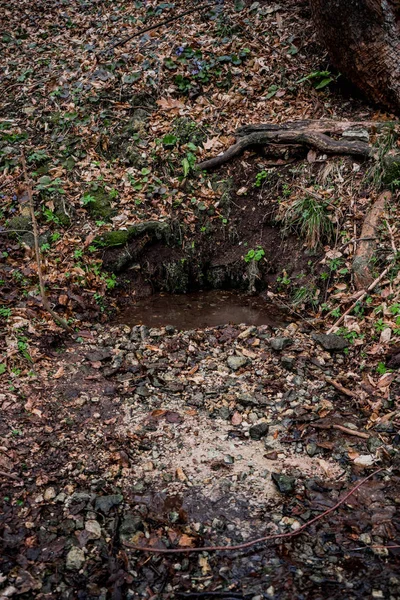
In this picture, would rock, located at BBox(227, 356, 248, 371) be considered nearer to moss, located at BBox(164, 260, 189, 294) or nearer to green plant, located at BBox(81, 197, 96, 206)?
moss, located at BBox(164, 260, 189, 294)

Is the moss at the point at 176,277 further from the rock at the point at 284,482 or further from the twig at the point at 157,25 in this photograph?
the twig at the point at 157,25

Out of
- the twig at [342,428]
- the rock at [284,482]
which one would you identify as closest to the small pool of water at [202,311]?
the twig at [342,428]

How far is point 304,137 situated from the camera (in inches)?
238

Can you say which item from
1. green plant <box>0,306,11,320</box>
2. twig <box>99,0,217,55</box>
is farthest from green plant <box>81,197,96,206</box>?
twig <box>99,0,217,55</box>

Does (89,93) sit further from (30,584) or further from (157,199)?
(30,584)

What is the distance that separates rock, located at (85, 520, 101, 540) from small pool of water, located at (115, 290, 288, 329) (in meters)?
2.57

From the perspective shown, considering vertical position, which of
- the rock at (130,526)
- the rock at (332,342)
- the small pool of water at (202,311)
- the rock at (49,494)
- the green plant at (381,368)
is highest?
the green plant at (381,368)

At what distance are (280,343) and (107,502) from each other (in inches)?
88.4

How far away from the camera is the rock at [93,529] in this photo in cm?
308

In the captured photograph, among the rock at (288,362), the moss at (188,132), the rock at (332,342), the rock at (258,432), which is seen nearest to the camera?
the rock at (258,432)

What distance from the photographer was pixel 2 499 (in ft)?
10.9

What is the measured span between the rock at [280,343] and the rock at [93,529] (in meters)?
2.35

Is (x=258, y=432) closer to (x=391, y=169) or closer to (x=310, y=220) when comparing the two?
(x=310, y=220)

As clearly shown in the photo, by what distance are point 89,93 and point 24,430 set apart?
5.40 meters
